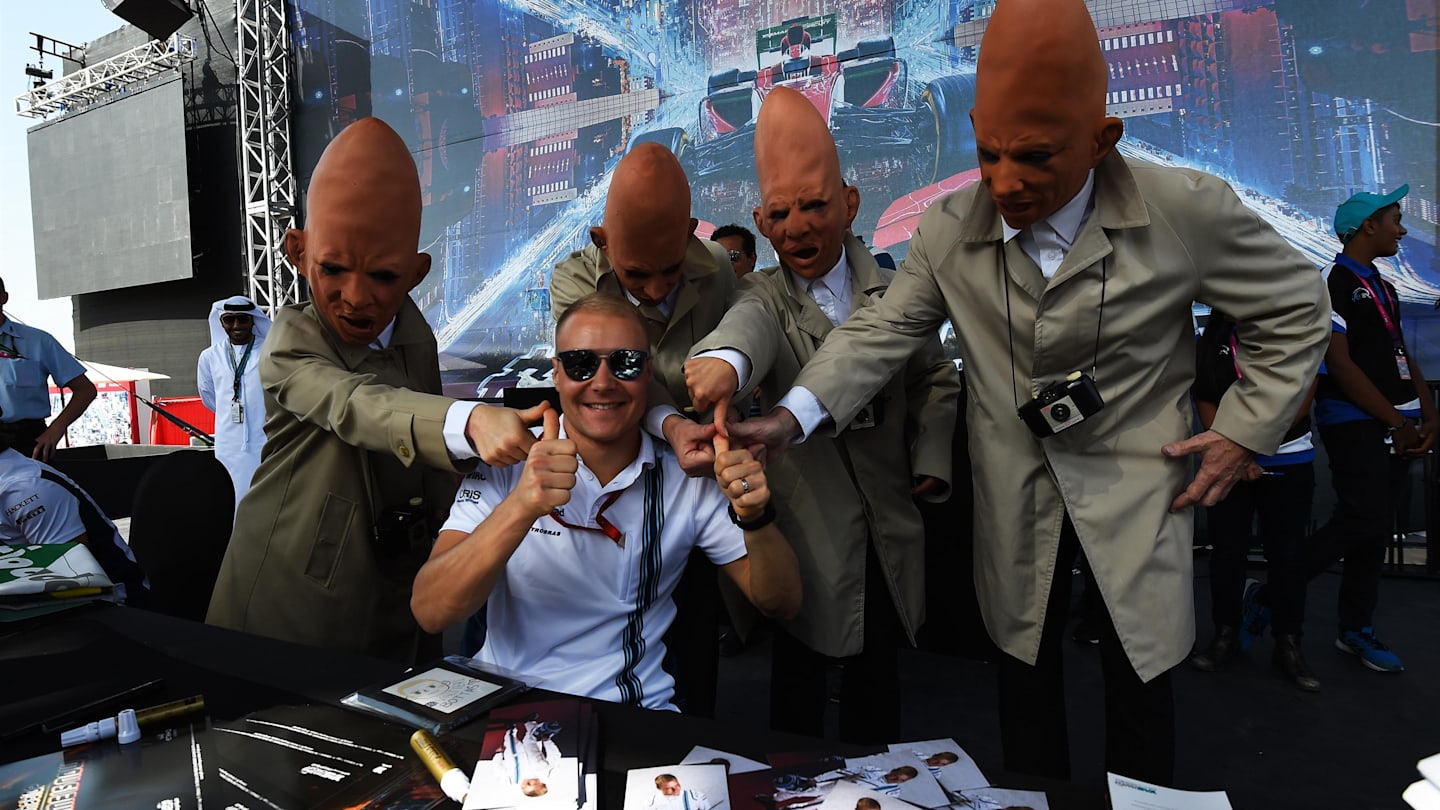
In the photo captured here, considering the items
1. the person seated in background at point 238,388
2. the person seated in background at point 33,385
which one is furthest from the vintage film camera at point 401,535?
the person seated in background at point 33,385

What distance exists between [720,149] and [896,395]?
6.29 metres

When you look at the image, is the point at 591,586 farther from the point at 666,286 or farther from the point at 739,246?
the point at 739,246

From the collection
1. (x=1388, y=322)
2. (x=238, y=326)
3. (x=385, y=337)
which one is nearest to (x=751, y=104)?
(x=238, y=326)

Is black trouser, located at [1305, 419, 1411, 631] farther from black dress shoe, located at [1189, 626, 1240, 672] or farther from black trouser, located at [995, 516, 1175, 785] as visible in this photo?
black trouser, located at [995, 516, 1175, 785]

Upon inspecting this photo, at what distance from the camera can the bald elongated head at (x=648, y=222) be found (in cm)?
182

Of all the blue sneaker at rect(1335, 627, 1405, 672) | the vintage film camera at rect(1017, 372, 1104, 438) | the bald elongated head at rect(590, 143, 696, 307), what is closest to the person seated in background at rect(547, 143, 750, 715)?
A: the bald elongated head at rect(590, 143, 696, 307)

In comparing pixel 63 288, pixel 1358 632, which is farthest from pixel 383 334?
pixel 63 288

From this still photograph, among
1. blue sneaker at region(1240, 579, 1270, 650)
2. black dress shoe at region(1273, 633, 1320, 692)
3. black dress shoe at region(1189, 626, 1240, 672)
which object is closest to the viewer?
black dress shoe at region(1273, 633, 1320, 692)

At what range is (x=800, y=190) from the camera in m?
1.87

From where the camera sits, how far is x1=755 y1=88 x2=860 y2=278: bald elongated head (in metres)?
1.87

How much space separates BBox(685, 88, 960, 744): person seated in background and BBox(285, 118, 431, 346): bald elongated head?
2.57 ft

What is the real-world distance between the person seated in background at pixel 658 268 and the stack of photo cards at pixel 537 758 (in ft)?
2.49

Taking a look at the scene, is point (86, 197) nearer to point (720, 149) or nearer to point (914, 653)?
point (720, 149)

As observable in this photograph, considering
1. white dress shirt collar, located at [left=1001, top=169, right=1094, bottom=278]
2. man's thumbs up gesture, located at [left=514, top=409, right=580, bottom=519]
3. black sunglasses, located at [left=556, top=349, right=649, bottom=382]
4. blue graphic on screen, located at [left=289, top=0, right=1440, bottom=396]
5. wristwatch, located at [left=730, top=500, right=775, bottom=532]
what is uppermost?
blue graphic on screen, located at [left=289, top=0, right=1440, bottom=396]
